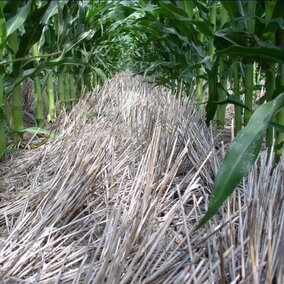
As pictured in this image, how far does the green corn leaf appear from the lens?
0.52 metres

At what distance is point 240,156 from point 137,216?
0.55ft

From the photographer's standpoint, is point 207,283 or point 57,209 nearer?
point 207,283

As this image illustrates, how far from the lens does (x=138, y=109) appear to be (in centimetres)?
154

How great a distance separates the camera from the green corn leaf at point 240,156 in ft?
1.69

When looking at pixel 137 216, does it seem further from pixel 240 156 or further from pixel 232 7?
pixel 232 7

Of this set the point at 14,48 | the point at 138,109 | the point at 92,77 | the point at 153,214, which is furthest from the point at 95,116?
the point at 92,77

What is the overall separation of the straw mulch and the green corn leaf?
29mm

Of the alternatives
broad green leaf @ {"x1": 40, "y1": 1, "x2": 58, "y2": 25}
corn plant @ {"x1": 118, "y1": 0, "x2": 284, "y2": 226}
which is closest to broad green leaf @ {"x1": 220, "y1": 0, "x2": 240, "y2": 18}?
corn plant @ {"x1": 118, "y1": 0, "x2": 284, "y2": 226}

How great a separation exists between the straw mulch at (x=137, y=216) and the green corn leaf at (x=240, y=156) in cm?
3

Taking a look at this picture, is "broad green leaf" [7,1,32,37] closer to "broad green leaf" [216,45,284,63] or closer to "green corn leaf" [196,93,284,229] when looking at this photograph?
"broad green leaf" [216,45,284,63]

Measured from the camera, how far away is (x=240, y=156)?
568 mm

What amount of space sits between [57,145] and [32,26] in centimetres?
40

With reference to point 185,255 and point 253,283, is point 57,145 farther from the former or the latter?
point 253,283

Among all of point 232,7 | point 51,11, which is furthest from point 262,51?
point 51,11
